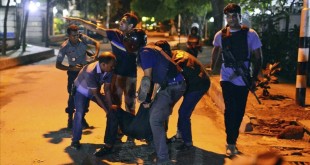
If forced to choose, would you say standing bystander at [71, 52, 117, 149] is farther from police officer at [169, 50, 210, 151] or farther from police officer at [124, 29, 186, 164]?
police officer at [169, 50, 210, 151]

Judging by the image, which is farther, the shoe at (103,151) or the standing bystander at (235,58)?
the shoe at (103,151)

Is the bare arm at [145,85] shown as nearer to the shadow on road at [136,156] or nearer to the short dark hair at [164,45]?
the short dark hair at [164,45]

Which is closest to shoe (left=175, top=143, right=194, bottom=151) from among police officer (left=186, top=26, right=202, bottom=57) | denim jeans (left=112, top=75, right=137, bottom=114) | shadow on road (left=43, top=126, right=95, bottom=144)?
denim jeans (left=112, top=75, right=137, bottom=114)

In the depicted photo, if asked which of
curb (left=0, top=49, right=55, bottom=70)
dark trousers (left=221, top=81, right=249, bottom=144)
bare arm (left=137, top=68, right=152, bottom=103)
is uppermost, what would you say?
bare arm (left=137, top=68, right=152, bottom=103)

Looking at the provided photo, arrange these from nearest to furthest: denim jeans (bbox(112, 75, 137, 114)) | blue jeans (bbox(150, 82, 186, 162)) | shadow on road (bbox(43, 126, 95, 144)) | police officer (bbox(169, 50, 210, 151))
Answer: blue jeans (bbox(150, 82, 186, 162)), police officer (bbox(169, 50, 210, 151)), denim jeans (bbox(112, 75, 137, 114)), shadow on road (bbox(43, 126, 95, 144))

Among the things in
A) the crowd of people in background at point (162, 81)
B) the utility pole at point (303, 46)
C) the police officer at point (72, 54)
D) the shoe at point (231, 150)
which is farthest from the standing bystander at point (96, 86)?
the utility pole at point (303, 46)

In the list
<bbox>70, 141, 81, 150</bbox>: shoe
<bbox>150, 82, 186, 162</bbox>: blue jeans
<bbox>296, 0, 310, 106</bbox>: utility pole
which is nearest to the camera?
<bbox>150, 82, 186, 162</bbox>: blue jeans

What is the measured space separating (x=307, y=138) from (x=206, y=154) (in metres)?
1.79

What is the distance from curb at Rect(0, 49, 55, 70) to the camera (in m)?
16.0

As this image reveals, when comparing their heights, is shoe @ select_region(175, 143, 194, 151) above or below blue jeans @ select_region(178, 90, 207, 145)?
below

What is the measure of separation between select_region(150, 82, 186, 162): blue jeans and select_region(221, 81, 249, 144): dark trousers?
2.53 feet

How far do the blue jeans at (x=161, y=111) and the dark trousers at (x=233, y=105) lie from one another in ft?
2.53

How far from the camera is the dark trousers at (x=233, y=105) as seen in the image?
5453mm

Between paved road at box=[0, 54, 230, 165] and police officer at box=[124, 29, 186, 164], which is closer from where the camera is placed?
police officer at box=[124, 29, 186, 164]
